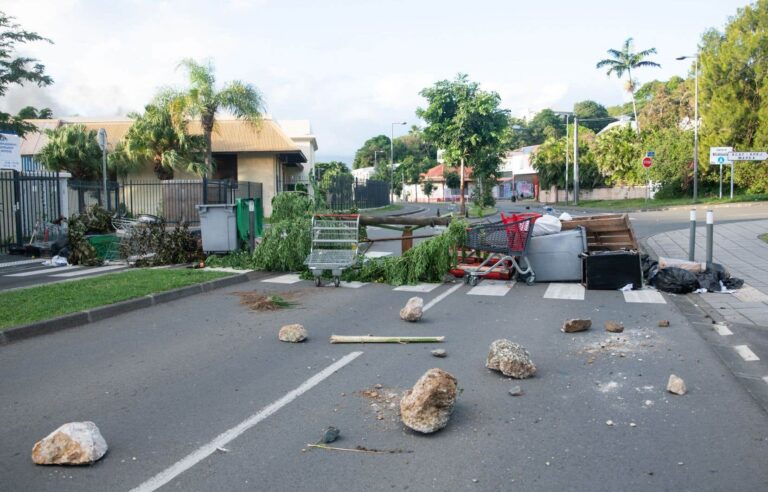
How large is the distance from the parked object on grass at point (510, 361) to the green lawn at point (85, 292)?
5752 mm

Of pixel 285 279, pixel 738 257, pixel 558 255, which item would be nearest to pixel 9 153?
pixel 285 279

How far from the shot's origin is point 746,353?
6805mm

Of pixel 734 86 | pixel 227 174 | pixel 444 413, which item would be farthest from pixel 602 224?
pixel 734 86

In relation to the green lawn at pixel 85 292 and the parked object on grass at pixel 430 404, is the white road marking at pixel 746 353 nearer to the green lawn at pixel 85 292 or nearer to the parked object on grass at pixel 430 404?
the parked object on grass at pixel 430 404

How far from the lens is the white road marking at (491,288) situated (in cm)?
1078

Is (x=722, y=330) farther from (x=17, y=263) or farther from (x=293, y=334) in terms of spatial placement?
(x=17, y=263)

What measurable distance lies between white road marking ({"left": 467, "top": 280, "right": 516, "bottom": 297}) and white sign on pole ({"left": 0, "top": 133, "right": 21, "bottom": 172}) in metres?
12.6

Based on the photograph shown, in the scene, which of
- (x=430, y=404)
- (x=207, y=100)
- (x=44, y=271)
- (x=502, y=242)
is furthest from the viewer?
(x=207, y=100)

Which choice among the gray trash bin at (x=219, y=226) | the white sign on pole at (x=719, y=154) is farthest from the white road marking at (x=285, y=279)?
the white sign on pole at (x=719, y=154)

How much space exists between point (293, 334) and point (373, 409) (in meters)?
2.49

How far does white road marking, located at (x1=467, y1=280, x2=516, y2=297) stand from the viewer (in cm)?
1078

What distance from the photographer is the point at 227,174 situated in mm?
34812

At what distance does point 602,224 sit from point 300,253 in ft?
19.5

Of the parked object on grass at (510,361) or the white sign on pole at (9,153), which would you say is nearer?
the parked object on grass at (510,361)
